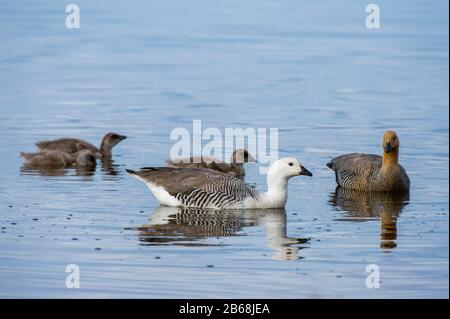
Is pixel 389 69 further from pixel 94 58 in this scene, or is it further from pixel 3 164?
pixel 3 164

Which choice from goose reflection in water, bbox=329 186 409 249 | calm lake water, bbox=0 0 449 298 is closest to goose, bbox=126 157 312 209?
calm lake water, bbox=0 0 449 298

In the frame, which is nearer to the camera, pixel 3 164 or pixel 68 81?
pixel 3 164

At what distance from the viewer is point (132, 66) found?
2816 centimetres

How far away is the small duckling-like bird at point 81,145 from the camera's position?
1850cm

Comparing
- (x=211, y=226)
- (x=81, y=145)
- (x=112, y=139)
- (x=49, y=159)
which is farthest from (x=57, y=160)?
(x=211, y=226)

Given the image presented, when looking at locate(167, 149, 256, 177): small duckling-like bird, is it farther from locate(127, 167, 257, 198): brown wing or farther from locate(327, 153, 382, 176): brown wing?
locate(127, 167, 257, 198): brown wing

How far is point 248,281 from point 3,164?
22.9ft

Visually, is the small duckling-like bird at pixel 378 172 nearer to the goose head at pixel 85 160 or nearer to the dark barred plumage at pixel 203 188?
the dark barred plumage at pixel 203 188

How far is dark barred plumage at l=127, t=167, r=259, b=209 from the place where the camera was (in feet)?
49.4

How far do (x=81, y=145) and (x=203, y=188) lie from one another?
13.1 ft

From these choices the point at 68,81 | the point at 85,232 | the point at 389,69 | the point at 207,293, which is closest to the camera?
the point at 207,293

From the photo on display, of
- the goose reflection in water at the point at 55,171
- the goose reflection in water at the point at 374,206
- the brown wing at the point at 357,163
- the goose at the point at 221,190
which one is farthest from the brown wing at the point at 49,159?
the goose reflection in water at the point at 374,206

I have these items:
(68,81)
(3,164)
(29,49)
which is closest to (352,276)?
(3,164)

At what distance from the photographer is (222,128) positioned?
20500 mm
